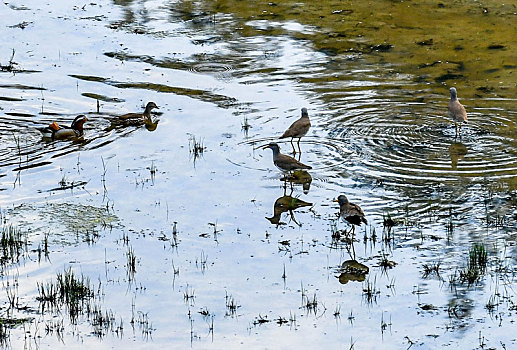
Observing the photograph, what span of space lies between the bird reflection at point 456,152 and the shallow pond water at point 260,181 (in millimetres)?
58

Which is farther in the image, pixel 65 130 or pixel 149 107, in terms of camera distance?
pixel 149 107

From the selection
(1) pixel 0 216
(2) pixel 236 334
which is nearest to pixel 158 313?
(2) pixel 236 334

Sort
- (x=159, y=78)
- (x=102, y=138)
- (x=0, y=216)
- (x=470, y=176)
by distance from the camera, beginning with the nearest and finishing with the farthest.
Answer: (x=0, y=216) → (x=470, y=176) → (x=102, y=138) → (x=159, y=78)

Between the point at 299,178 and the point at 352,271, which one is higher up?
the point at 352,271

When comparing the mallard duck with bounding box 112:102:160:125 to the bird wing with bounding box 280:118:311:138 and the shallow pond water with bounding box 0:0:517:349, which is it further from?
the bird wing with bounding box 280:118:311:138

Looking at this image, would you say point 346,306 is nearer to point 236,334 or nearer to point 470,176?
point 236,334

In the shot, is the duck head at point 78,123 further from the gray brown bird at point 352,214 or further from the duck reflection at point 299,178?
the gray brown bird at point 352,214

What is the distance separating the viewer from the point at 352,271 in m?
11.2

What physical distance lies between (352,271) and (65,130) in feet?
23.8

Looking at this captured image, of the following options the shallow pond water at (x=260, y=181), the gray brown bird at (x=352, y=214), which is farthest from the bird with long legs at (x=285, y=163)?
the gray brown bird at (x=352, y=214)

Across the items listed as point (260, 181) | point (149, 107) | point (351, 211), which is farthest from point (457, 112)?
point (149, 107)

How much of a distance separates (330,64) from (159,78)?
386 cm

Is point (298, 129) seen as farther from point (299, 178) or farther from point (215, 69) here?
point (215, 69)

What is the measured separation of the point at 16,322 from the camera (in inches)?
390
